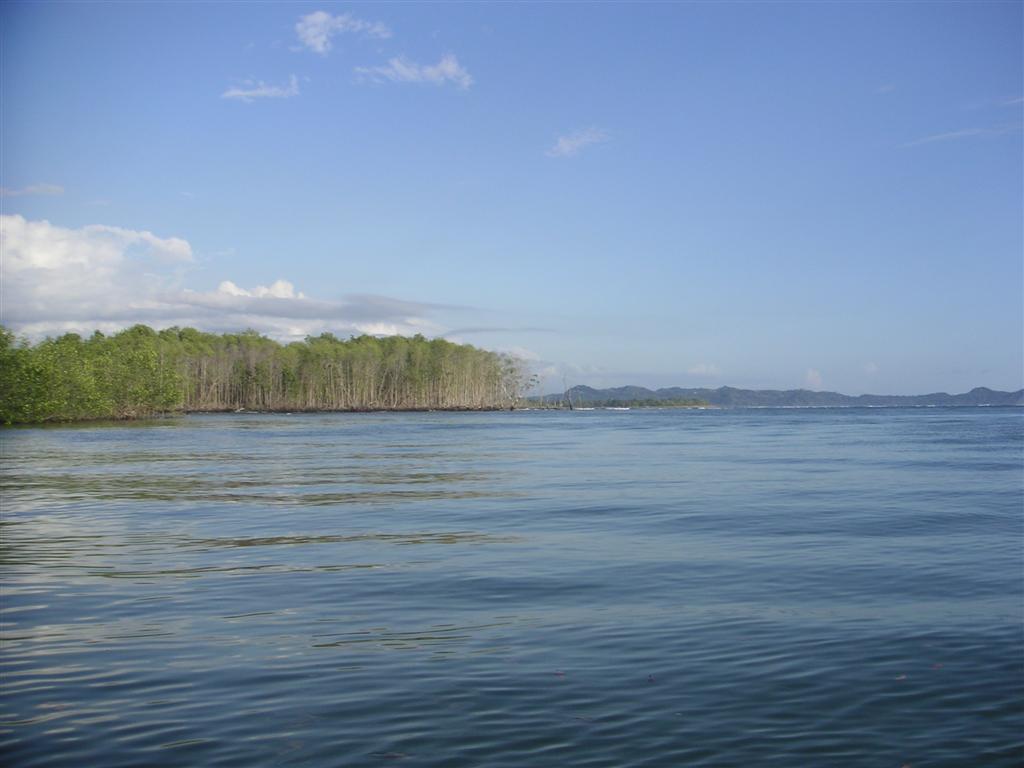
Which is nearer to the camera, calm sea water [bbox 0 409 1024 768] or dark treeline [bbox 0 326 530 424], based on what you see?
calm sea water [bbox 0 409 1024 768]

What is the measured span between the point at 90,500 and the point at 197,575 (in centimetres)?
1247

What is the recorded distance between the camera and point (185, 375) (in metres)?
153

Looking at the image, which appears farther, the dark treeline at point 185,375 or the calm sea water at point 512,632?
the dark treeline at point 185,375

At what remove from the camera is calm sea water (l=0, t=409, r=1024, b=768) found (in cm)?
728

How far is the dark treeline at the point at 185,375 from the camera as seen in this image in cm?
8300

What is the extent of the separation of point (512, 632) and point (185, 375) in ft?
500

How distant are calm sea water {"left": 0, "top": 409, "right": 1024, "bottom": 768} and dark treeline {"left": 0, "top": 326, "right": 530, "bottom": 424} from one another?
65.9 metres

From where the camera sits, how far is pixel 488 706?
314 inches

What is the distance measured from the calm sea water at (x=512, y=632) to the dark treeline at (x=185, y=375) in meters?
65.9

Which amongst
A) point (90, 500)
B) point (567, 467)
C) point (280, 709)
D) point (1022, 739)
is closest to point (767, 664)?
point (1022, 739)

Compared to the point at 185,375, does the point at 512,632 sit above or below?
below

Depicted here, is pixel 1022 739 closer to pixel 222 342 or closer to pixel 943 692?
pixel 943 692

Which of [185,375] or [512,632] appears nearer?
[512,632]

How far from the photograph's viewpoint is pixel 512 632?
10.6m
